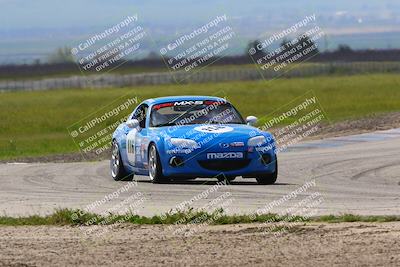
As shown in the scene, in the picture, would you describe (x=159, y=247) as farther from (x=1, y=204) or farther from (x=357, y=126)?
(x=357, y=126)

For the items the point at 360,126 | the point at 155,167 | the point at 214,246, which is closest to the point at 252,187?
the point at 155,167

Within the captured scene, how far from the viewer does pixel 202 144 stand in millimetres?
17906

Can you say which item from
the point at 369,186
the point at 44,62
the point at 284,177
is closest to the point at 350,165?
the point at 284,177

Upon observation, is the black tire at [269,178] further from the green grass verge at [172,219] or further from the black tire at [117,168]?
the green grass verge at [172,219]

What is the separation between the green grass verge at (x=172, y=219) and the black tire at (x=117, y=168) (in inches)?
264

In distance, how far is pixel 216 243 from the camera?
35.6ft

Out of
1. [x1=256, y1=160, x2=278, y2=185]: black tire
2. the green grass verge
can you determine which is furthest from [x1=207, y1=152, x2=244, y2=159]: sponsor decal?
the green grass verge

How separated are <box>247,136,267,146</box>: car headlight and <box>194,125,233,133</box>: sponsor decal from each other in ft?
1.15

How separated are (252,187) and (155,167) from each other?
5.42 feet

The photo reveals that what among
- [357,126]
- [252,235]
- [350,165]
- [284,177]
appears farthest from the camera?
[357,126]

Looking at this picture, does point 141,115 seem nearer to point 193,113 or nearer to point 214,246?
point 193,113

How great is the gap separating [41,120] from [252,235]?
147 feet

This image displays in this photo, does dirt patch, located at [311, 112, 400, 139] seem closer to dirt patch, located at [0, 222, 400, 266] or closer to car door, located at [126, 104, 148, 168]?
car door, located at [126, 104, 148, 168]

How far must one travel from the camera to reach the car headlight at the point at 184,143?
58.7 ft
